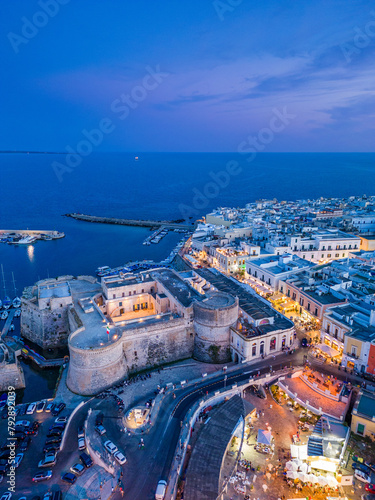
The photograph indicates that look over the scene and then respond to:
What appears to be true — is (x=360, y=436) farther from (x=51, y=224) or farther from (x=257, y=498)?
(x=51, y=224)

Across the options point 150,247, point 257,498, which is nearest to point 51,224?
point 150,247

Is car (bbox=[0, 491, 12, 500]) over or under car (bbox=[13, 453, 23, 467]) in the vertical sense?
over

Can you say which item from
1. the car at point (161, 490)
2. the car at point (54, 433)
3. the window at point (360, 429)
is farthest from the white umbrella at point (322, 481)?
the car at point (54, 433)

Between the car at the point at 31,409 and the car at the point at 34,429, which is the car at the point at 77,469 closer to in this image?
the car at the point at 34,429

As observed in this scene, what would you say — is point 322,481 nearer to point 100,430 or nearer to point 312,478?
point 312,478

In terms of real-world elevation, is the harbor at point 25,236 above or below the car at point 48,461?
above

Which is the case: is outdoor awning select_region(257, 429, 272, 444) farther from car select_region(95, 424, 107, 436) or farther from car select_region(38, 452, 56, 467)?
car select_region(38, 452, 56, 467)

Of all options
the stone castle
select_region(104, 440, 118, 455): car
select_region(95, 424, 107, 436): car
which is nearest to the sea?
the stone castle

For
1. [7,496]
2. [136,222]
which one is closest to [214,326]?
[7,496]
